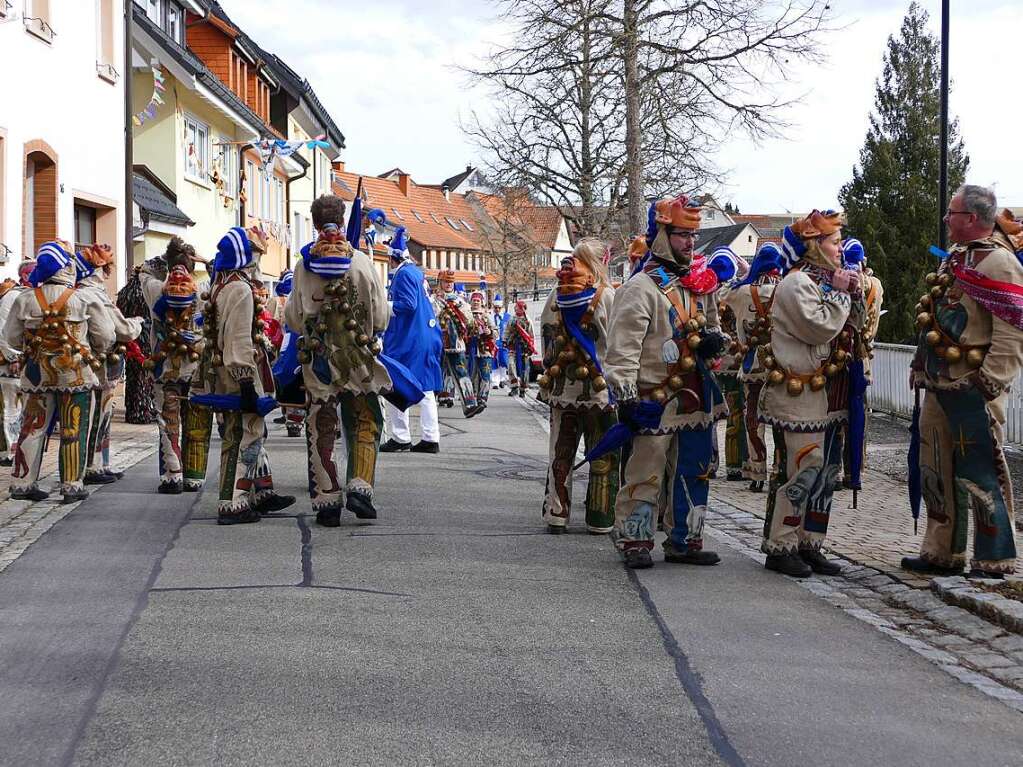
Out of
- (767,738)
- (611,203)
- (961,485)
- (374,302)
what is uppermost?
(611,203)

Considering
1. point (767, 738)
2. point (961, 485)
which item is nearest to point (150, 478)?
point (961, 485)

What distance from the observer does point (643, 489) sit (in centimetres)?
736

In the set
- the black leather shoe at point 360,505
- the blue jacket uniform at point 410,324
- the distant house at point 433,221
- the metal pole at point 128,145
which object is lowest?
the black leather shoe at point 360,505

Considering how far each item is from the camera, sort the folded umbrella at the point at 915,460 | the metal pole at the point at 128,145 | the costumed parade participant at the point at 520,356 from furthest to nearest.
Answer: the costumed parade participant at the point at 520,356 < the metal pole at the point at 128,145 < the folded umbrella at the point at 915,460

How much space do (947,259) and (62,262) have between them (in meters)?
6.18

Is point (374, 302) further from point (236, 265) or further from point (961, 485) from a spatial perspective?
point (961, 485)

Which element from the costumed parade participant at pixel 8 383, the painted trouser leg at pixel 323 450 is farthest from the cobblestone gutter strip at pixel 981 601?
the costumed parade participant at pixel 8 383

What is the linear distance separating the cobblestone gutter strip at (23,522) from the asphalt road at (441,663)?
0.44 feet

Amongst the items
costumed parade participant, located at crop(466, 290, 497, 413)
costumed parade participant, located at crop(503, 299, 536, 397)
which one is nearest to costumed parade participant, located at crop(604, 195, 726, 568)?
costumed parade participant, located at crop(466, 290, 497, 413)

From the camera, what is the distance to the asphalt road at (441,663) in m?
4.33

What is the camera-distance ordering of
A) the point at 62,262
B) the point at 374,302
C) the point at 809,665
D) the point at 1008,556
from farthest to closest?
1. the point at 62,262
2. the point at 374,302
3. the point at 1008,556
4. the point at 809,665

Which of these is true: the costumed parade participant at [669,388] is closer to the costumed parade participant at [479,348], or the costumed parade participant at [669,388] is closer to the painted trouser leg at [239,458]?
the painted trouser leg at [239,458]

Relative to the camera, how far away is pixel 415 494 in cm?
1039

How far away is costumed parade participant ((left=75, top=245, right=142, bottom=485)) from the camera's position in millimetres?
10312
